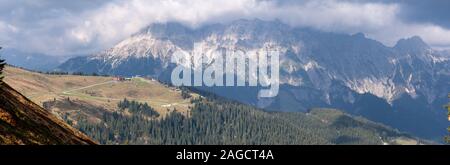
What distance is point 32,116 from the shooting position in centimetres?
7556
